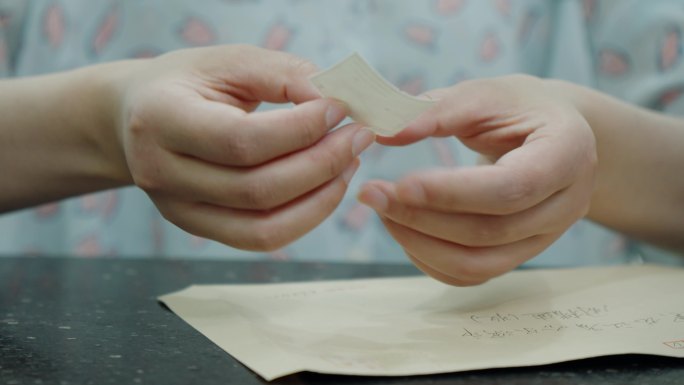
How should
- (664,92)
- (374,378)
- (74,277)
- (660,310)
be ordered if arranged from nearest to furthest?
1. (374,378)
2. (660,310)
3. (74,277)
4. (664,92)

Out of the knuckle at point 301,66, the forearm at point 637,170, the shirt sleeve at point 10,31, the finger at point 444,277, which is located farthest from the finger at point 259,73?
the shirt sleeve at point 10,31

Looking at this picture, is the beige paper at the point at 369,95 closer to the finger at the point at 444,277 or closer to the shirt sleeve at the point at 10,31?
the finger at the point at 444,277

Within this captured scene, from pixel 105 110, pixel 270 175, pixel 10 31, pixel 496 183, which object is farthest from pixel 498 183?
pixel 10 31

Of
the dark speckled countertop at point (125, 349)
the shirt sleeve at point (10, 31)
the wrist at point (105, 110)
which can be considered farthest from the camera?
the shirt sleeve at point (10, 31)

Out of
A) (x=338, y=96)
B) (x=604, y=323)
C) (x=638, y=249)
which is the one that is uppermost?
(x=338, y=96)

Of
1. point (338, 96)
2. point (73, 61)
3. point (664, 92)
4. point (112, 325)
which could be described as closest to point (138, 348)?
point (112, 325)

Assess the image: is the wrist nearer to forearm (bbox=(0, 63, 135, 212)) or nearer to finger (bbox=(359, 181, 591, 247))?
forearm (bbox=(0, 63, 135, 212))

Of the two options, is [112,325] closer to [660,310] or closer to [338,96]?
[338,96]

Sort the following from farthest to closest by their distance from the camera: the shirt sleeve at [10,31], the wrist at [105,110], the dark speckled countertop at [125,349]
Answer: the shirt sleeve at [10,31], the wrist at [105,110], the dark speckled countertop at [125,349]
